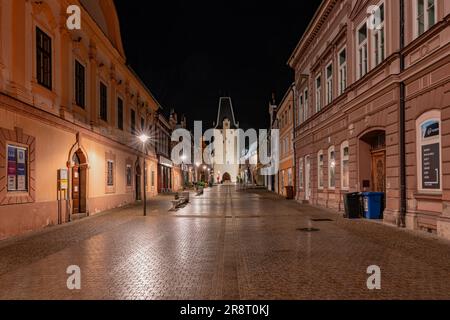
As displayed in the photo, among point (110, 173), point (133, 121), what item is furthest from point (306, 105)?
point (110, 173)

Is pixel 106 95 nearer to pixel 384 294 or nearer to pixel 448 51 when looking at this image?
pixel 448 51

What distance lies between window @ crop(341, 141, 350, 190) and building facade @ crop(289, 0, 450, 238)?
1.8 inches

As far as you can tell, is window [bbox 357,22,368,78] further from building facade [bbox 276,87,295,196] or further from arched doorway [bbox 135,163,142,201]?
arched doorway [bbox 135,163,142,201]

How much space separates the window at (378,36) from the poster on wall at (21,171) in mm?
12906

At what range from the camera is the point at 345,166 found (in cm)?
2048

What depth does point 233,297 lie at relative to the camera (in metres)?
6.08

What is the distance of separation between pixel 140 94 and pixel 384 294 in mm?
31196

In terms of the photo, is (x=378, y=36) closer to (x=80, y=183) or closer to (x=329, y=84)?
(x=329, y=84)

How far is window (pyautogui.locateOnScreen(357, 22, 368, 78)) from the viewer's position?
17.9 metres

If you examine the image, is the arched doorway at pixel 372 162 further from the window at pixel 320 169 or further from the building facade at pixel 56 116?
the building facade at pixel 56 116

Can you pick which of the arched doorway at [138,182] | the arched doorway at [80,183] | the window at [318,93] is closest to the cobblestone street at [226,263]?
the arched doorway at [80,183]

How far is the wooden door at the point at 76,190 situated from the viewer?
19.0 m

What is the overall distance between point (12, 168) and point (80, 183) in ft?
22.0

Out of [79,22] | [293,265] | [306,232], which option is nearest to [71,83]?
[79,22]
